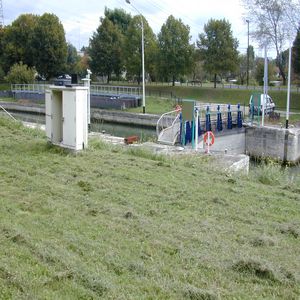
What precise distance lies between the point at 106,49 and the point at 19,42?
11.7 m

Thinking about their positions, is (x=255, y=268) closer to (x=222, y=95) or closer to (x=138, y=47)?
(x=222, y=95)

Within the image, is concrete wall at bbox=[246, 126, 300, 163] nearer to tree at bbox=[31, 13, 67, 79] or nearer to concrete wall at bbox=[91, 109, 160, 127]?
concrete wall at bbox=[91, 109, 160, 127]

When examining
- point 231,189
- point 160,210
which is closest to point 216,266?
point 160,210

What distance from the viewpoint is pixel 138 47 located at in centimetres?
5119

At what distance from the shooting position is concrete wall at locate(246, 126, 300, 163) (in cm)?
2306

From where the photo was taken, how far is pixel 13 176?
6902 millimetres

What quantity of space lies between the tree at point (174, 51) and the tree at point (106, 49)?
9.45 metres

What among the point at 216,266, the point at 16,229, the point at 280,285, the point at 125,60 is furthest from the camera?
the point at 125,60

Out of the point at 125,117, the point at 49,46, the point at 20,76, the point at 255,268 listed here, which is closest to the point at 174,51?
the point at 125,117

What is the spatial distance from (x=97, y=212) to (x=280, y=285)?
8.02 feet

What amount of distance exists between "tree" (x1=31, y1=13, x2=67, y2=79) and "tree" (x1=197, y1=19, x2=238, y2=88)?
63.1ft

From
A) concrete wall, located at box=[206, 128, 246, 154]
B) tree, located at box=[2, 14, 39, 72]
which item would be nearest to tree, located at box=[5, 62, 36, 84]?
tree, located at box=[2, 14, 39, 72]

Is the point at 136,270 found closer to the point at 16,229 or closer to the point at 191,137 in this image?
the point at 16,229

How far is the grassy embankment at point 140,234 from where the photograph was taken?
3.58 metres
